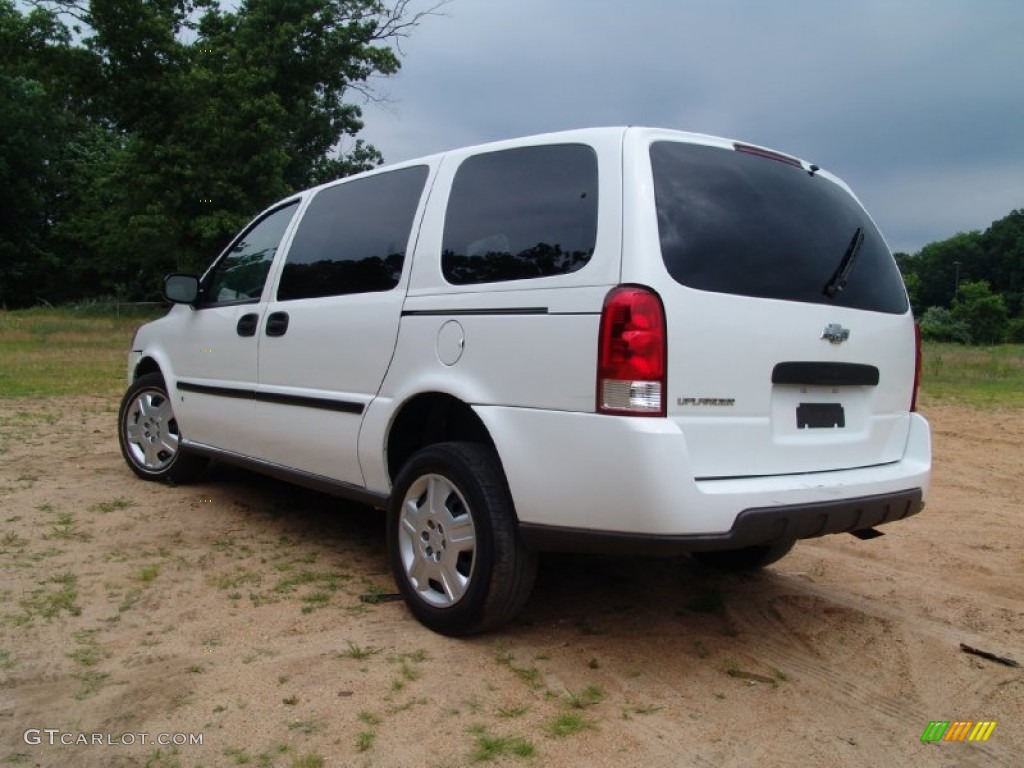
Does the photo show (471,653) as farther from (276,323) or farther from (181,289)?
(181,289)

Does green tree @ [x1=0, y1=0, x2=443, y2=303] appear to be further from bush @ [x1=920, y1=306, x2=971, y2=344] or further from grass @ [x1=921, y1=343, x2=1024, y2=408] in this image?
bush @ [x1=920, y1=306, x2=971, y2=344]

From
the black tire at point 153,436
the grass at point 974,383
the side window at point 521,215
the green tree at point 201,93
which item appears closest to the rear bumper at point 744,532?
the side window at point 521,215

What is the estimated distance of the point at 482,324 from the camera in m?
3.17

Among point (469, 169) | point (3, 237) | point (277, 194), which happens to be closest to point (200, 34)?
point (277, 194)

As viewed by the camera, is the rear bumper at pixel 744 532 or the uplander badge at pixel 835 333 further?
the uplander badge at pixel 835 333

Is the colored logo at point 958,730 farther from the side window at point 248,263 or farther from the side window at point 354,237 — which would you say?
the side window at point 248,263

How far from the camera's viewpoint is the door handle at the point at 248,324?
4551 millimetres

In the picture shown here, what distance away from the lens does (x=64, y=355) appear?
16.6 metres

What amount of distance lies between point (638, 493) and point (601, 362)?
0.43m


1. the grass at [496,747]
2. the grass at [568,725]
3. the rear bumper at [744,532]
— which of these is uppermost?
the rear bumper at [744,532]

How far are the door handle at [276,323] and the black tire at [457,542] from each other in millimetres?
1262

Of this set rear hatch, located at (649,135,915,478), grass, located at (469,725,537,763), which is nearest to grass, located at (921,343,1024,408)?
rear hatch, located at (649,135,915,478)

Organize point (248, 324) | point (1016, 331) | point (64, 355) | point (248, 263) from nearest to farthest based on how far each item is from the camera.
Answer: point (248, 324) < point (248, 263) < point (64, 355) < point (1016, 331)

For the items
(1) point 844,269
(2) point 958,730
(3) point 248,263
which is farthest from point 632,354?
(3) point 248,263
